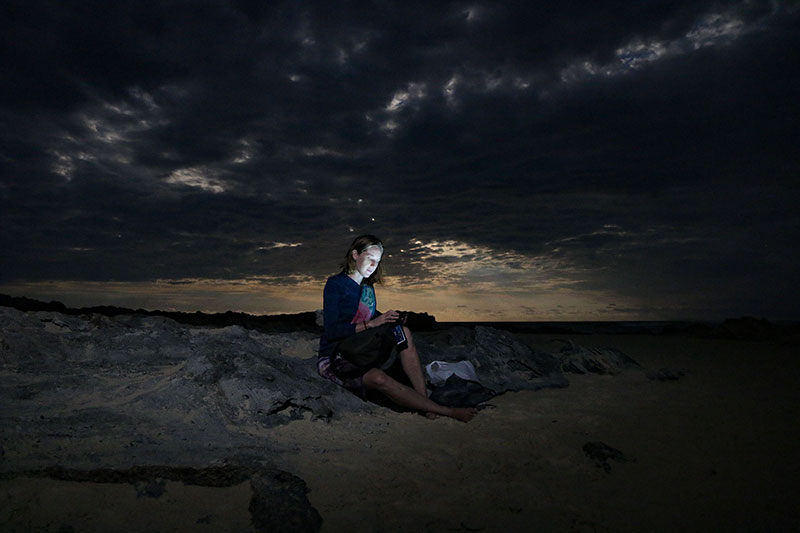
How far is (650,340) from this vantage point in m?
11.0

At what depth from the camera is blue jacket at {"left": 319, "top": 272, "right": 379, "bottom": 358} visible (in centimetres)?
463

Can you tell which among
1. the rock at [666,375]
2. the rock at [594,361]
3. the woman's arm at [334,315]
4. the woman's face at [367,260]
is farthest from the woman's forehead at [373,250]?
the rock at [666,375]

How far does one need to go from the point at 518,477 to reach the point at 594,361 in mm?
Answer: 4640

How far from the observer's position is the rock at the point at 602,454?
308cm

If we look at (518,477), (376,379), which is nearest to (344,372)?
(376,379)

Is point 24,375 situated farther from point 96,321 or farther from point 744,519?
point 744,519

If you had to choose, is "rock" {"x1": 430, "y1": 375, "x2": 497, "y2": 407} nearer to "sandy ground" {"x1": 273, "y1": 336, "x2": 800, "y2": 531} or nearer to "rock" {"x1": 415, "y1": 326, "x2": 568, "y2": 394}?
"sandy ground" {"x1": 273, "y1": 336, "x2": 800, "y2": 531}

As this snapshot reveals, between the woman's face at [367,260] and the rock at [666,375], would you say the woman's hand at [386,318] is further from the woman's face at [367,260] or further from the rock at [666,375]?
the rock at [666,375]

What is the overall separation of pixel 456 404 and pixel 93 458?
336 centimetres

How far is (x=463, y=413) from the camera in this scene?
14.2 ft

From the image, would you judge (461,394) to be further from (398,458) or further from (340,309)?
(398,458)

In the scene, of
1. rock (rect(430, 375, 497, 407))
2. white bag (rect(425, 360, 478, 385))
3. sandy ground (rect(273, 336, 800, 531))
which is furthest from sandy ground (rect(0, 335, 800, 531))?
white bag (rect(425, 360, 478, 385))

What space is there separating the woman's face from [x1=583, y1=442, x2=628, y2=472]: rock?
2.88 metres

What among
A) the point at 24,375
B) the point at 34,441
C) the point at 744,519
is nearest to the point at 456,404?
the point at 744,519
